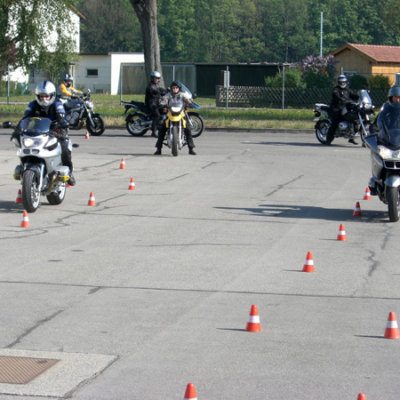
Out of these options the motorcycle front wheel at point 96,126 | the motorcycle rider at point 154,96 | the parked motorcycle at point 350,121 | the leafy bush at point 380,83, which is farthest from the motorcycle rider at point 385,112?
the leafy bush at point 380,83

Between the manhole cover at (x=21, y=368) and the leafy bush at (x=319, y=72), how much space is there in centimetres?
3859

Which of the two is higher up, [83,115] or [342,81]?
[342,81]

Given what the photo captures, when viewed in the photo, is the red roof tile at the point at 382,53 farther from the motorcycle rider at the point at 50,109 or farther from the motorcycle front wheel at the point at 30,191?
the motorcycle front wheel at the point at 30,191

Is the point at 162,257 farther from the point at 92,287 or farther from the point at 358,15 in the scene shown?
the point at 358,15

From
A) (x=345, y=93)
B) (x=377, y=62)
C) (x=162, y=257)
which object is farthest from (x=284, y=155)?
(x=377, y=62)

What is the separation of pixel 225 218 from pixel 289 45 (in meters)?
101

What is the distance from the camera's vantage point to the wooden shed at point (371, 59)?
176ft

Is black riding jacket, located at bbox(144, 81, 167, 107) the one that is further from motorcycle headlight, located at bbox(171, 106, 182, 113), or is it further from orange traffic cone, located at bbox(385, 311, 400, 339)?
→ orange traffic cone, located at bbox(385, 311, 400, 339)

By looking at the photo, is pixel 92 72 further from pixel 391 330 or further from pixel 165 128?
pixel 391 330

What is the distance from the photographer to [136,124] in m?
24.3

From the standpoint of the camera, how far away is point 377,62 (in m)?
53.2

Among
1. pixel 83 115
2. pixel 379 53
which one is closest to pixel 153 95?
pixel 83 115

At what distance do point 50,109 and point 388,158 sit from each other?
521 centimetres

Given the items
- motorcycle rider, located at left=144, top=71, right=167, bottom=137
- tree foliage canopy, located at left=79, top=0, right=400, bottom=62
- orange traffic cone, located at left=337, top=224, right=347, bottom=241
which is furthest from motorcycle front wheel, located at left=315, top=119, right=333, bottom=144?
tree foliage canopy, located at left=79, top=0, right=400, bottom=62
